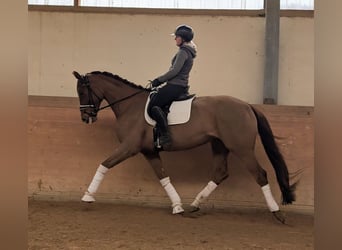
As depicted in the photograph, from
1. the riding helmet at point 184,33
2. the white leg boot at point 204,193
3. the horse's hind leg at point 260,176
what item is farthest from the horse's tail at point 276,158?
the riding helmet at point 184,33

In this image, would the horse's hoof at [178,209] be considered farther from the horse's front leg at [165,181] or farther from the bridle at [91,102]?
the bridle at [91,102]

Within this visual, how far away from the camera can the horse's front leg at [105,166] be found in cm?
327

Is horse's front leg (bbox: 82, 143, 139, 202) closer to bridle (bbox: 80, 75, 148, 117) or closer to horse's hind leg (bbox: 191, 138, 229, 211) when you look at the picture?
bridle (bbox: 80, 75, 148, 117)

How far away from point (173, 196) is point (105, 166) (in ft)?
1.94

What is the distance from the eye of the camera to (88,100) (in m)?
3.55

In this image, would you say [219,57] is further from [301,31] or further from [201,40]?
[301,31]

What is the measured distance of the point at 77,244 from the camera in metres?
2.50

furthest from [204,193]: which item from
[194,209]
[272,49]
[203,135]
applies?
[272,49]

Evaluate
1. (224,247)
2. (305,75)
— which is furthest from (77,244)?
(305,75)

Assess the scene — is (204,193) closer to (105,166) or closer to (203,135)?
(203,135)

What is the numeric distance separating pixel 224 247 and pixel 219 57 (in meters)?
2.47

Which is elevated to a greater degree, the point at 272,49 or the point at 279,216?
the point at 272,49

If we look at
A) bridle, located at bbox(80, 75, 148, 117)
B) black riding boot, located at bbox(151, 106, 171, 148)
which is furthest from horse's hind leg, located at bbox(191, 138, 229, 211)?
bridle, located at bbox(80, 75, 148, 117)

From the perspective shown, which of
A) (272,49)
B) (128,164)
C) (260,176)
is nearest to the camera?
(260,176)
